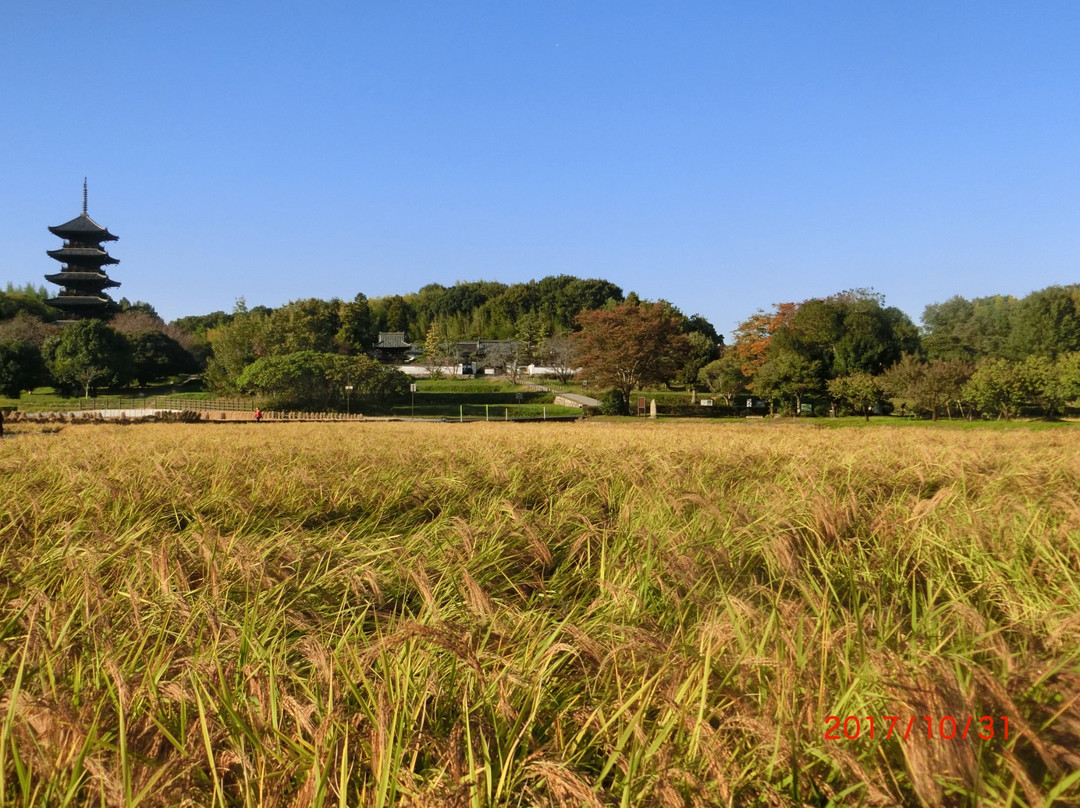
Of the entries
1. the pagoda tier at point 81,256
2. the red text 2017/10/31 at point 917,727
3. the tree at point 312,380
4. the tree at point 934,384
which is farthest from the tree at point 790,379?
the pagoda tier at point 81,256

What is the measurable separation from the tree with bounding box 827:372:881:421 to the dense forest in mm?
70

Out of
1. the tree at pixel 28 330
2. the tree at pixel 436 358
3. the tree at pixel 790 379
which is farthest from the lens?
the tree at pixel 436 358

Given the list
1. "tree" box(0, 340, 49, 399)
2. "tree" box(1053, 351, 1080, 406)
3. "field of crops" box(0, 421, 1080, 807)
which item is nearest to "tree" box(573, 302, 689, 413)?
"tree" box(1053, 351, 1080, 406)

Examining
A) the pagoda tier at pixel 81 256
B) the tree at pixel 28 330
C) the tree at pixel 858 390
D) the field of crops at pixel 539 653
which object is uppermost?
the pagoda tier at pixel 81 256

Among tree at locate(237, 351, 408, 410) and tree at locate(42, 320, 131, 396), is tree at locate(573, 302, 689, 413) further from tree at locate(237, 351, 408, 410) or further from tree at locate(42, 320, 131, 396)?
tree at locate(42, 320, 131, 396)

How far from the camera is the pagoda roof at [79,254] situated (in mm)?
64250

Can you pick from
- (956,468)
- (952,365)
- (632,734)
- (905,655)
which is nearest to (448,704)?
(632,734)

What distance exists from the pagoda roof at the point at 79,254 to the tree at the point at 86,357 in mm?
20883

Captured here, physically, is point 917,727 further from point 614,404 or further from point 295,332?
point 295,332

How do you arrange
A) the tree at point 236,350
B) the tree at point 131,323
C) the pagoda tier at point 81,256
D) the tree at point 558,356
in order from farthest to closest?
1. the pagoda tier at point 81,256
2. the tree at point 558,356
3. the tree at point 131,323
4. the tree at point 236,350

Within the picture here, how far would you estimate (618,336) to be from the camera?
3956 centimetres

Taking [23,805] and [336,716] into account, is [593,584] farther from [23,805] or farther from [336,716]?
[23,805]

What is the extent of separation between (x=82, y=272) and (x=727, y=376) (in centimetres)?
5897

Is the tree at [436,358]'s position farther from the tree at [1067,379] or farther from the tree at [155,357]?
the tree at [1067,379]
